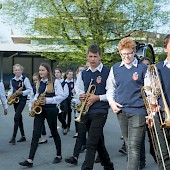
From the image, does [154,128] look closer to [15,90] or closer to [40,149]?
[40,149]

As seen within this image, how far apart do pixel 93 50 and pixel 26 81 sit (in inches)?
157

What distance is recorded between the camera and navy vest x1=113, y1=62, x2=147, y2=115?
4938 millimetres

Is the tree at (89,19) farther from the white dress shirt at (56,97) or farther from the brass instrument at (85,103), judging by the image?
the brass instrument at (85,103)

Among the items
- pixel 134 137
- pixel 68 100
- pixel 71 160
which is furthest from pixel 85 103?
pixel 68 100

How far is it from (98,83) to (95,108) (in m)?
0.39

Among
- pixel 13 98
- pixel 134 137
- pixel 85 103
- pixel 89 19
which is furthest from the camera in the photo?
pixel 89 19

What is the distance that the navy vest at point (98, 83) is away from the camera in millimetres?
5848

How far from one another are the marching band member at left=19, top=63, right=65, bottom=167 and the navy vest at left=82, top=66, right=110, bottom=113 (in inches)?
48.4

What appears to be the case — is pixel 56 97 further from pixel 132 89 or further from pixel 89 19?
pixel 89 19

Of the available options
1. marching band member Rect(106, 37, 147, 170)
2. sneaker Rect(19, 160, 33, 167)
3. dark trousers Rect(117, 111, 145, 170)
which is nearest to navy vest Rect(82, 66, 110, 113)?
marching band member Rect(106, 37, 147, 170)

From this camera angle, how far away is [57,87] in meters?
7.29

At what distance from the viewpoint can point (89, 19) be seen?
24016 mm

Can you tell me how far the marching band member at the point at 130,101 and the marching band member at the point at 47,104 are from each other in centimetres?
220

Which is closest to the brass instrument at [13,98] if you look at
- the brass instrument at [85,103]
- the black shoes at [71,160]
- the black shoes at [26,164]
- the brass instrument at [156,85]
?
the black shoes at [26,164]
